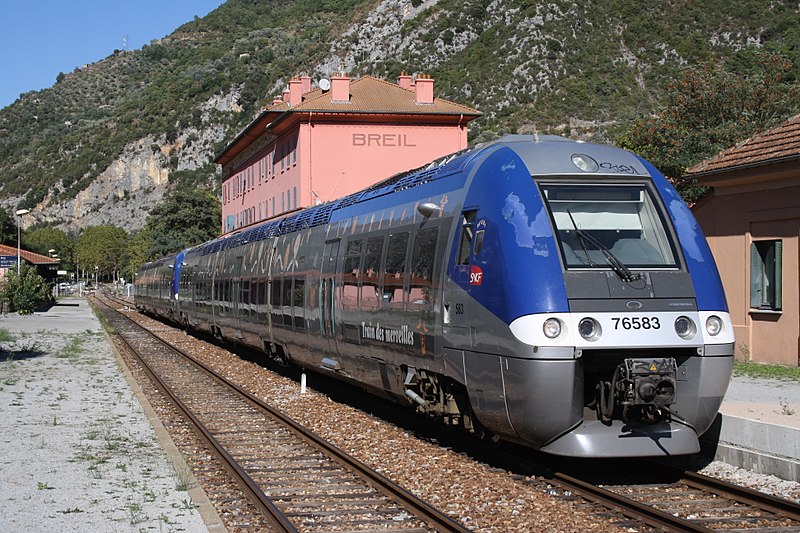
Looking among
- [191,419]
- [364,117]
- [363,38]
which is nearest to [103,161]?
[363,38]

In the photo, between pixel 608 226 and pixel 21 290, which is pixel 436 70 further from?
pixel 608 226

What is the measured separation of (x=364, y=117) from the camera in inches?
2190

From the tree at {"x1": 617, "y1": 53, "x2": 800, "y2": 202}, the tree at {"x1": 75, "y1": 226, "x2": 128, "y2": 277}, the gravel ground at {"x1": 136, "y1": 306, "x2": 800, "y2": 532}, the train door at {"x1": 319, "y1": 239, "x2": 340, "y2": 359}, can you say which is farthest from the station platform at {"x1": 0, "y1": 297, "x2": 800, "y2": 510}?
the tree at {"x1": 75, "y1": 226, "x2": 128, "y2": 277}

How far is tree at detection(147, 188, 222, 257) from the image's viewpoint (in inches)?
3937

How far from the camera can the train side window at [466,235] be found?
386 inches

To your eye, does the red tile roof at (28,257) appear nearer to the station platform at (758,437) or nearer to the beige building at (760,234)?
the beige building at (760,234)

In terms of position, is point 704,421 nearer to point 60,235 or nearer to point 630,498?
point 630,498

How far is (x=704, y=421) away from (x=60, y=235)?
521 feet

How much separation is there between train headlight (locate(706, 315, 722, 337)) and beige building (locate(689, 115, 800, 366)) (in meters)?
9.98

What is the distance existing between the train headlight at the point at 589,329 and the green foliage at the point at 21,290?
4560 cm

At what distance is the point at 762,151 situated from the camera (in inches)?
757

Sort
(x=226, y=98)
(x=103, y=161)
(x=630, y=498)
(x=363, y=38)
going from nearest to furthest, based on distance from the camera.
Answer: (x=630, y=498) → (x=363, y=38) → (x=226, y=98) → (x=103, y=161)

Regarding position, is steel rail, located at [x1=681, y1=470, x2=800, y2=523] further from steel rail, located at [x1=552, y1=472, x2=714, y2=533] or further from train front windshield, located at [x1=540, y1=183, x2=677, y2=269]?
train front windshield, located at [x1=540, y1=183, x2=677, y2=269]

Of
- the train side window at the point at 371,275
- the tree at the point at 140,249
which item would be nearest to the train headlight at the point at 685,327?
the train side window at the point at 371,275
